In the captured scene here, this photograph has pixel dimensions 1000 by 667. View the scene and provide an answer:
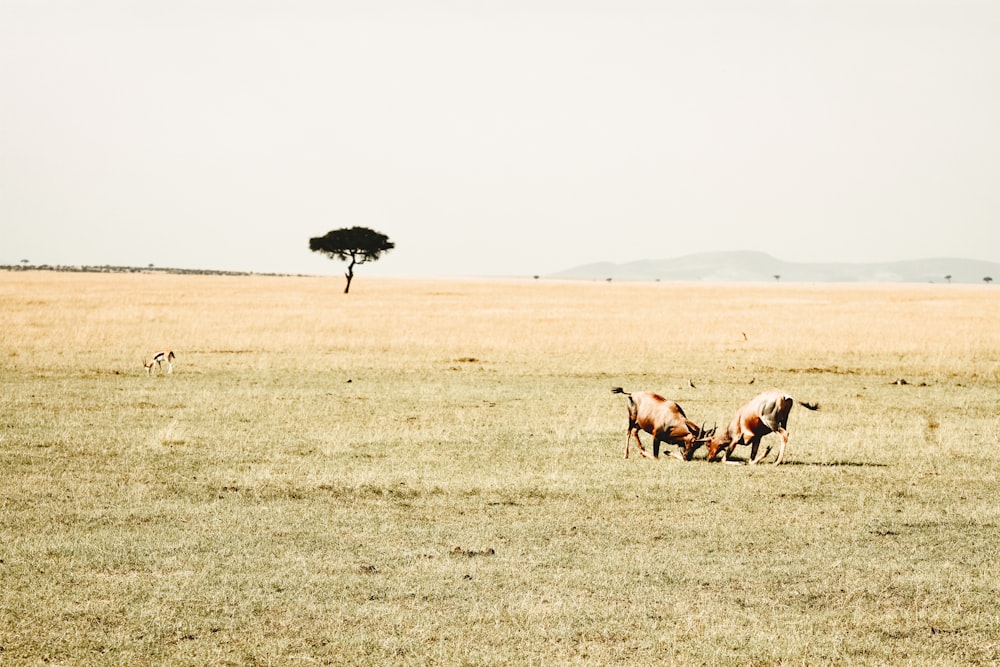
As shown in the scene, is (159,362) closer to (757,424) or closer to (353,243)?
(757,424)

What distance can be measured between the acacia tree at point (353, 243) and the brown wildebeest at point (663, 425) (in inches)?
3481

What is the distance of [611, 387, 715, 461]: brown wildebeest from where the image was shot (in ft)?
Answer: 52.3

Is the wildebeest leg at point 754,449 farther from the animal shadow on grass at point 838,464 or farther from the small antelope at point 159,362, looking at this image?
the small antelope at point 159,362

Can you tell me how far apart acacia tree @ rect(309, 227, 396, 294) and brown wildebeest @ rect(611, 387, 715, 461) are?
290ft

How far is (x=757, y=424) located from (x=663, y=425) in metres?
1.50

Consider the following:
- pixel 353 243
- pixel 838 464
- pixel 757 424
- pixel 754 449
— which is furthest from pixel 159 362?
pixel 353 243

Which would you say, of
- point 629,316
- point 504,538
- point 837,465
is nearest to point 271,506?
point 504,538

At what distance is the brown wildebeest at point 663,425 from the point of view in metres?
16.0

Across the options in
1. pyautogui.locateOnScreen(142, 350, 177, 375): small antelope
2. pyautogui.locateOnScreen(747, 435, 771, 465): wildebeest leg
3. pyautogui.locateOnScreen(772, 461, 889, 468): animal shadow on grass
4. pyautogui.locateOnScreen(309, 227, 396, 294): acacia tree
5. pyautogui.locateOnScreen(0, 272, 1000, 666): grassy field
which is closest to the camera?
pyautogui.locateOnScreen(0, 272, 1000, 666): grassy field

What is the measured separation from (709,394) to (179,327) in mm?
27155

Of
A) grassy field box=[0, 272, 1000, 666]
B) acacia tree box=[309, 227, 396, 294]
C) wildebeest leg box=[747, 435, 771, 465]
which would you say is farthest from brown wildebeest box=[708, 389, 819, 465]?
acacia tree box=[309, 227, 396, 294]

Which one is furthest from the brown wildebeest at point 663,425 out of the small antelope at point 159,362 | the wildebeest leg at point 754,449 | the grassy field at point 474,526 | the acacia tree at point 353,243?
the acacia tree at point 353,243

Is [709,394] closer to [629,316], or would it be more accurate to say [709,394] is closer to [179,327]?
[179,327]

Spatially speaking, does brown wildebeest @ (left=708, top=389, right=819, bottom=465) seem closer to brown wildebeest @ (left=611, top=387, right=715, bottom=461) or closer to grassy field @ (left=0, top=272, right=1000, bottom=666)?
brown wildebeest @ (left=611, top=387, right=715, bottom=461)
